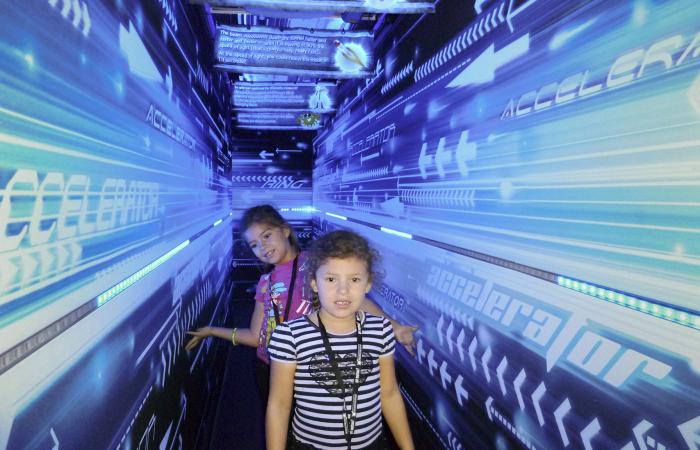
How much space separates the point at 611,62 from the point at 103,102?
1.50 metres

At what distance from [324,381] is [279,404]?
205mm

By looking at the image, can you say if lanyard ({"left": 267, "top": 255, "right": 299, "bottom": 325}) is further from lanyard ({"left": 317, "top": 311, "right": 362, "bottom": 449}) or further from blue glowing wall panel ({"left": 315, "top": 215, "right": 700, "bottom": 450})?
blue glowing wall panel ({"left": 315, "top": 215, "right": 700, "bottom": 450})

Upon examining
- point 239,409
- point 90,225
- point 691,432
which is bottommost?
point 239,409

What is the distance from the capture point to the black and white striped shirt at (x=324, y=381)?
162cm

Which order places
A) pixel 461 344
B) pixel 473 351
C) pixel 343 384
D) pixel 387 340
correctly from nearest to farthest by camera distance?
1. pixel 343 384
2. pixel 387 340
3. pixel 473 351
4. pixel 461 344

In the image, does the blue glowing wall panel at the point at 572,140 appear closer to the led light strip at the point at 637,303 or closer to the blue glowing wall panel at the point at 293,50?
the led light strip at the point at 637,303

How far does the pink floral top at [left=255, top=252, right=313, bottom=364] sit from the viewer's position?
2217 millimetres

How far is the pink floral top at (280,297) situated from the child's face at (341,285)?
1.71 feet

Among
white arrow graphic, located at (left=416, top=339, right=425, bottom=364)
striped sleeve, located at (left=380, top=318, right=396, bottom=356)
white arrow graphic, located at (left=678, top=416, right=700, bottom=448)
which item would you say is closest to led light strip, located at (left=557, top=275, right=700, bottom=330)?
white arrow graphic, located at (left=678, top=416, right=700, bottom=448)

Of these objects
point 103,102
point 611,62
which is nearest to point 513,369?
point 611,62

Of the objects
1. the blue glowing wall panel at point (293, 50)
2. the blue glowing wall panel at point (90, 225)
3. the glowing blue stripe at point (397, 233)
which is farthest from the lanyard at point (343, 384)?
the blue glowing wall panel at point (293, 50)

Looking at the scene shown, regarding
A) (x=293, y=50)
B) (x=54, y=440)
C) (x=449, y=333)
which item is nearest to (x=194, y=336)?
(x=449, y=333)

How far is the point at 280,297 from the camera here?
2.25 metres

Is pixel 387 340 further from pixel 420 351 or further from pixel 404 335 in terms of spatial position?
pixel 420 351
